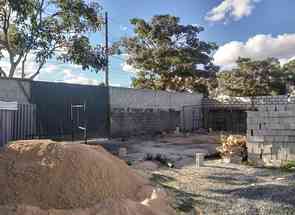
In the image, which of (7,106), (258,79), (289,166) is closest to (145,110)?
(7,106)

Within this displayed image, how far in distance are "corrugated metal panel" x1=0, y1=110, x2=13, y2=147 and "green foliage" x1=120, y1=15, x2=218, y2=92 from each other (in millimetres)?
13991

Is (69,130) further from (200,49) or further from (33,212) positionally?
(200,49)

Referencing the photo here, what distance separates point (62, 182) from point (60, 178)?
0.06 metres

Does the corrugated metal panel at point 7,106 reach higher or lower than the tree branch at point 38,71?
lower

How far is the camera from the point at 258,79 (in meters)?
25.4

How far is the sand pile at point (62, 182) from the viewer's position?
3.30 m

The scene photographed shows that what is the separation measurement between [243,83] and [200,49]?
5.09 m

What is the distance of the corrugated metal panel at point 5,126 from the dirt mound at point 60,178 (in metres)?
4.99

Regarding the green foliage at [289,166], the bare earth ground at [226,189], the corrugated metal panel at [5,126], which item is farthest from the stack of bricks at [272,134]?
the corrugated metal panel at [5,126]

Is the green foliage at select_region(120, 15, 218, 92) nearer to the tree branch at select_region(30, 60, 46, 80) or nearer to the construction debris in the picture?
the tree branch at select_region(30, 60, 46, 80)

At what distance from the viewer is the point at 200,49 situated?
74.8 ft

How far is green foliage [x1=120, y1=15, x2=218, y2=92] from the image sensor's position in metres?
22.0

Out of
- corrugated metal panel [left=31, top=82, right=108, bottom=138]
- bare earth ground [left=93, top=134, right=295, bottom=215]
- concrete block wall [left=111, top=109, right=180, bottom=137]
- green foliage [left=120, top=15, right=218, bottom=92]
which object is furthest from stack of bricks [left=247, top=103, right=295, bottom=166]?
green foliage [left=120, top=15, right=218, bottom=92]

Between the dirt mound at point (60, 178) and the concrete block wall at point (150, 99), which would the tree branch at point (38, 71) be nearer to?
the concrete block wall at point (150, 99)
